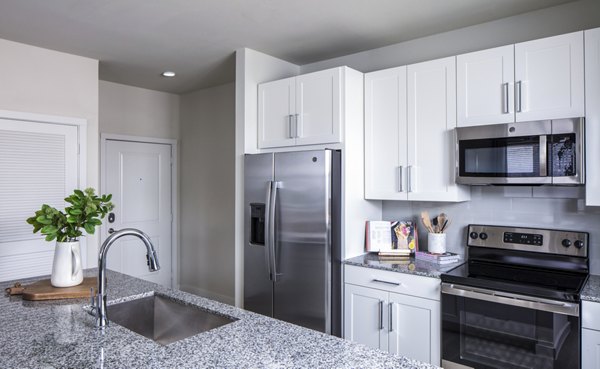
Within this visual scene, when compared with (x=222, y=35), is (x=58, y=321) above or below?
below

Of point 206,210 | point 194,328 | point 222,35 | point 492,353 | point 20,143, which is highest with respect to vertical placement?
point 222,35

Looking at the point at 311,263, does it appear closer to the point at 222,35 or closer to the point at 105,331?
the point at 105,331

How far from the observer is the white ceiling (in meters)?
2.61

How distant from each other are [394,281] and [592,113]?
1.47m

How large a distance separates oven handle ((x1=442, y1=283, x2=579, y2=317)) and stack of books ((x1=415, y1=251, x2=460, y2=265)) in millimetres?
364

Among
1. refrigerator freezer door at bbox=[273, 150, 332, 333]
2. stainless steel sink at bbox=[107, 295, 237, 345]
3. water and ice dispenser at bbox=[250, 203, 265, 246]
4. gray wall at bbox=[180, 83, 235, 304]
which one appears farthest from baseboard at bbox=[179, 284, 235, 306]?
stainless steel sink at bbox=[107, 295, 237, 345]

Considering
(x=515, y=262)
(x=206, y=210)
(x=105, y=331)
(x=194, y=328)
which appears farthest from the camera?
(x=206, y=210)

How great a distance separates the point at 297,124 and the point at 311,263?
1065mm

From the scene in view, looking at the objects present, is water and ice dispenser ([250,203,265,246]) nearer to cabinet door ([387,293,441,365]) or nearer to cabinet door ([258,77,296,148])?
cabinet door ([258,77,296,148])

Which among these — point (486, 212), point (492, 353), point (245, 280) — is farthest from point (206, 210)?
point (492, 353)

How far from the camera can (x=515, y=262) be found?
2703mm

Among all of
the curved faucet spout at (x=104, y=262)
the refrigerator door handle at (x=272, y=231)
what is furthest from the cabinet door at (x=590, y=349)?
the curved faucet spout at (x=104, y=262)

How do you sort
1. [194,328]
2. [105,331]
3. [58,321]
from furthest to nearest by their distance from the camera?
1. [194,328]
2. [58,321]
3. [105,331]

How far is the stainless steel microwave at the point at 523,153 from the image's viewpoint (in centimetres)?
227
